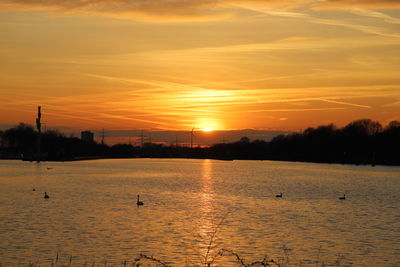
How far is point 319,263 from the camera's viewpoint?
31.7 metres

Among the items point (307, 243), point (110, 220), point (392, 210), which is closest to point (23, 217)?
point (110, 220)

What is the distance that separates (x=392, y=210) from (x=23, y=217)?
41070 millimetres

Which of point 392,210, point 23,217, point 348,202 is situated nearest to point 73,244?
point 23,217

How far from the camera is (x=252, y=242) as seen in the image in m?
37.5

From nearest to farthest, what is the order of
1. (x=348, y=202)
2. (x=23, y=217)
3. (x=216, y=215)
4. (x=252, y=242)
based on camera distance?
(x=252, y=242)
(x=23, y=217)
(x=216, y=215)
(x=348, y=202)

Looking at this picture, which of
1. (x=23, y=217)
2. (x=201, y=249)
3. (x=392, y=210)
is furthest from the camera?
(x=392, y=210)

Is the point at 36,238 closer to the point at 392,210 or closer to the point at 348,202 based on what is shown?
the point at 392,210

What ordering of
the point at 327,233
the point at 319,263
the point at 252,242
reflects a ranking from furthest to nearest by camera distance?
the point at 327,233 → the point at 252,242 → the point at 319,263

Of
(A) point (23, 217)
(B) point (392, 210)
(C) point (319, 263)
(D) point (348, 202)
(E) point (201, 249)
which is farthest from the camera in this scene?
(D) point (348, 202)

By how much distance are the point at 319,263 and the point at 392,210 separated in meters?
34.4

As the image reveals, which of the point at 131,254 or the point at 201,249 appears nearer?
the point at 131,254

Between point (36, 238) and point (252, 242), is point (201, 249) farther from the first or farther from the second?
point (36, 238)

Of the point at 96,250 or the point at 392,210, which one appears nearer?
the point at 96,250

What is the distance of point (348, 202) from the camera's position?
2891 inches
